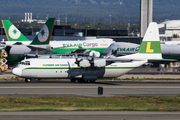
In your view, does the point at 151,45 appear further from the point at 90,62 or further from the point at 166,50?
the point at 166,50

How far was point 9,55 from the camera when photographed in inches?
2835

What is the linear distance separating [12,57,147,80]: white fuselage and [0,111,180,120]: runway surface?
2139cm

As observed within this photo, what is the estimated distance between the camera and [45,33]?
65.2 meters

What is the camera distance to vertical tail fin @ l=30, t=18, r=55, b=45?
65312 millimetres

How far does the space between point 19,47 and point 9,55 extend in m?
2.76

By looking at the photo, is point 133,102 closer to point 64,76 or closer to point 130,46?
point 64,76

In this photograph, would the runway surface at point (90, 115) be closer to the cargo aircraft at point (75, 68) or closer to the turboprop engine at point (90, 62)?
the cargo aircraft at point (75, 68)

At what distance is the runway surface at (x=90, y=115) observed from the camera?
21.2m

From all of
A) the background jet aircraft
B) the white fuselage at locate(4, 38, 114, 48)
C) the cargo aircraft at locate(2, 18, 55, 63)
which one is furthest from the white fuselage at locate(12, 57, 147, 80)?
the background jet aircraft

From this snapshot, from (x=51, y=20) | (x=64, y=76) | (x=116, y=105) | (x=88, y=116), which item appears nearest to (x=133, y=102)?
(x=116, y=105)

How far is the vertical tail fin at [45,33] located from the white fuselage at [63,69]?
20.5m

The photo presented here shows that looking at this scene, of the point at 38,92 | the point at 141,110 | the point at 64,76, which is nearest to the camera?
the point at 141,110

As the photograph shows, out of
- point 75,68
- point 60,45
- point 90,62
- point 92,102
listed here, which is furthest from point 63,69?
point 60,45

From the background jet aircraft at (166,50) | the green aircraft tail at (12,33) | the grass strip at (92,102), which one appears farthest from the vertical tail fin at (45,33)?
the grass strip at (92,102)
